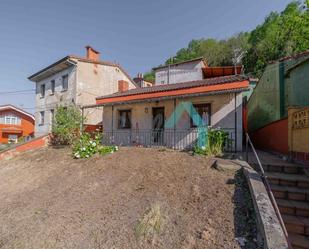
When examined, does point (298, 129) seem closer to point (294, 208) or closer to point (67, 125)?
point (294, 208)

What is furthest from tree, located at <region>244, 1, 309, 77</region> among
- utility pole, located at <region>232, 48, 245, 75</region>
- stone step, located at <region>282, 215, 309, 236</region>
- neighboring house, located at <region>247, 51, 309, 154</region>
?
stone step, located at <region>282, 215, 309, 236</region>

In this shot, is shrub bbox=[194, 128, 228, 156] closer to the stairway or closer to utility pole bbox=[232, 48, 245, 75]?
the stairway

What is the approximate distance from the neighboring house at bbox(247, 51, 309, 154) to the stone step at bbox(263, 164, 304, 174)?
3.78ft

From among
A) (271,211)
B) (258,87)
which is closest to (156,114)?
(258,87)

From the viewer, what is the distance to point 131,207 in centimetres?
491

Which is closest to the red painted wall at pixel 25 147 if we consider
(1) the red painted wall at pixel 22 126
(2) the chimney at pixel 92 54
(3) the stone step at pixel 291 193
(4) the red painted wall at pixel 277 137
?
(2) the chimney at pixel 92 54

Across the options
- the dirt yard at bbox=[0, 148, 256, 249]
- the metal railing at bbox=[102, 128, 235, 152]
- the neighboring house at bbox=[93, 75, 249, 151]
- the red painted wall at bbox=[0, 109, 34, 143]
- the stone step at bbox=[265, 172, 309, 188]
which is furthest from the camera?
the red painted wall at bbox=[0, 109, 34, 143]

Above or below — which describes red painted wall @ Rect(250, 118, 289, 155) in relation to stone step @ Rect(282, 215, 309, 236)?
above

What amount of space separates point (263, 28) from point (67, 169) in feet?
107

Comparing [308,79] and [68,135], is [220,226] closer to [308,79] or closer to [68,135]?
[308,79]

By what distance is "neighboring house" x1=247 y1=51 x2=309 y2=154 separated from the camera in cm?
787

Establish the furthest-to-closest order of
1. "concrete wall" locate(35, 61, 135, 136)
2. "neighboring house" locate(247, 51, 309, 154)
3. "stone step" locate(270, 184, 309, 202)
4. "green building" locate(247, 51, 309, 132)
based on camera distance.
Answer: "concrete wall" locate(35, 61, 135, 136) → "green building" locate(247, 51, 309, 132) → "neighboring house" locate(247, 51, 309, 154) → "stone step" locate(270, 184, 309, 202)

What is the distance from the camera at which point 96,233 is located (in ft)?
14.3

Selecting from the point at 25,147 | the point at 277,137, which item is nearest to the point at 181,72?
the point at 277,137
